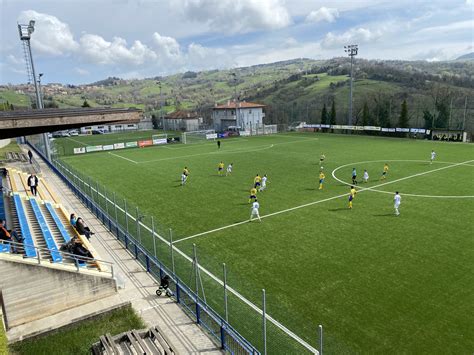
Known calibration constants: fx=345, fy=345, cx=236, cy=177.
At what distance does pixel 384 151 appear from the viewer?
48.1 meters

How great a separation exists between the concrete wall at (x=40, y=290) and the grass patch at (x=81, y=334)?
4.54ft

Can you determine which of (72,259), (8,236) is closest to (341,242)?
(72,259)

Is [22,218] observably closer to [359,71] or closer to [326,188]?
[326,188]

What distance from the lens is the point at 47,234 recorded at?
1630cm

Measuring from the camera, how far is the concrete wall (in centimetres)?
1195

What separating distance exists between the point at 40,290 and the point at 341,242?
13.5 m

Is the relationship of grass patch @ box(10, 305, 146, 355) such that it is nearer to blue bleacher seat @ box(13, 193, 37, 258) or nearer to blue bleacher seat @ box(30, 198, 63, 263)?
blue bleacher seat @ box(30, 198, 63, 263)

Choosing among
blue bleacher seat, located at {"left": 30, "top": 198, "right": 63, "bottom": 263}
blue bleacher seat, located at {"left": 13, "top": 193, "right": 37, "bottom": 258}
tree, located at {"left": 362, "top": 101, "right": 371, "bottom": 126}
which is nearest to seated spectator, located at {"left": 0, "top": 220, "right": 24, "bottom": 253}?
blue bleacher seat, located at {"left": 13, "top": 193, "right": 37, "bottom": 258}

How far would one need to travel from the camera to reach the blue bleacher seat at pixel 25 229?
1369 centimetres

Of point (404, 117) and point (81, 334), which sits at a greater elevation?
point (404, 117)

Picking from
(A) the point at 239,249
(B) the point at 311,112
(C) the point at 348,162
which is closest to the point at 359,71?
(B) the point at 311,112

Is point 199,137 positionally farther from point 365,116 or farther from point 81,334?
point 81,334

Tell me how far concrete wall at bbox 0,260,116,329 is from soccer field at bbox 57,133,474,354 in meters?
4.95

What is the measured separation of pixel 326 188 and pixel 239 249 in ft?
45.2
